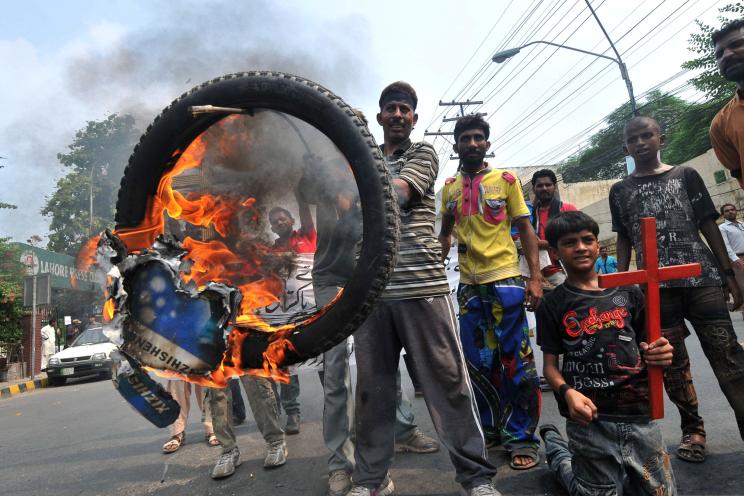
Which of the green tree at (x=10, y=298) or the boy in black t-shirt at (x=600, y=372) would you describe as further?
the green tree at (x=10, y=298)

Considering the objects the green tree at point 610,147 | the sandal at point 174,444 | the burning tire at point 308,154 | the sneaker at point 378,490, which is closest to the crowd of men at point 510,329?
the sneaker at point 378,490

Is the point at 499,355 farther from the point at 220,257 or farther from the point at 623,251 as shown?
the point at 220,257

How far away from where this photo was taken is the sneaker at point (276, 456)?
341 cm

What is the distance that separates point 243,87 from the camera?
2.18 meters

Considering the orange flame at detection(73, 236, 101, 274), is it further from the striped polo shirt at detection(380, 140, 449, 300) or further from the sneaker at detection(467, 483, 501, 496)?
the sneaker at detection(467, 483, 501, 496)

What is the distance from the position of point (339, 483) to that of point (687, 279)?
225 centimetres

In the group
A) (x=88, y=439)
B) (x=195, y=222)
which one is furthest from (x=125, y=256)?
(x=88, y=439)

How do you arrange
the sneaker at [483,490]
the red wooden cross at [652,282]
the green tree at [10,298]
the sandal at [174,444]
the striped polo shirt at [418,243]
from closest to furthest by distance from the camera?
the red wooden cross at [652,282], the sneaker at [483,490], the striped polo shirt at [418,243], the sandal at [174,444], the green tree at [10,298]

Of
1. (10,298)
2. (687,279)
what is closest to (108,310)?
(687,279)

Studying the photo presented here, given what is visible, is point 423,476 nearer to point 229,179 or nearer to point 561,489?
point 561,489

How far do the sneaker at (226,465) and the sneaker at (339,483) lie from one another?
2.77ft

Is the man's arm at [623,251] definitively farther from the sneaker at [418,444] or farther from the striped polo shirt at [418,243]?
the sneaker at [418,444]

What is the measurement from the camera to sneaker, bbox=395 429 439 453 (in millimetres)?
3406

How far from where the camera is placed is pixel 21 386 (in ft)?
41.8
